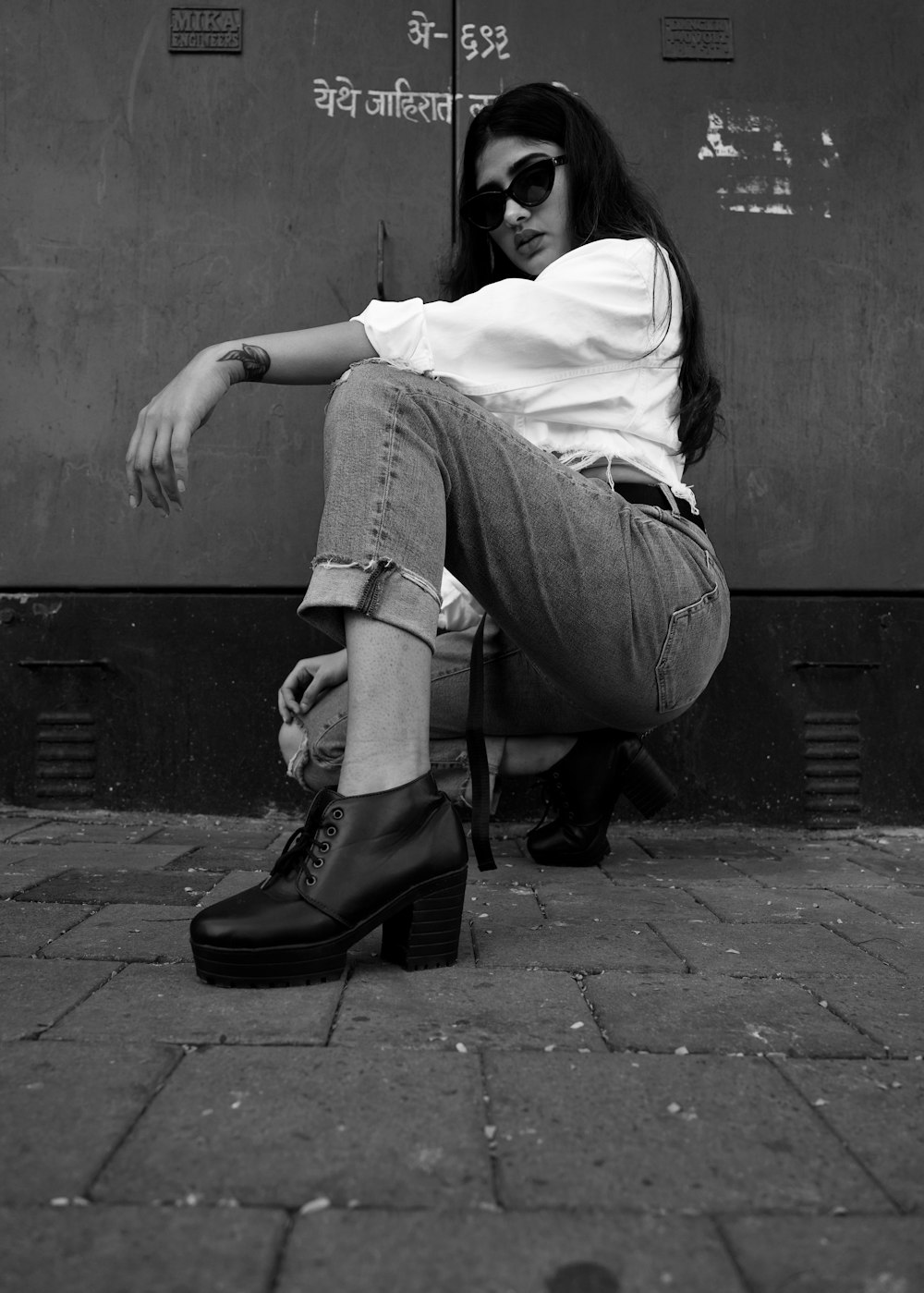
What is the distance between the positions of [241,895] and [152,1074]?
1.12ft

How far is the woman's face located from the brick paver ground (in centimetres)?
135

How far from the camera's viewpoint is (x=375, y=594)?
144 centimetres

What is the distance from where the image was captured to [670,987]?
55.6 inches

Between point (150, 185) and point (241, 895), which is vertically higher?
point (150, 185)

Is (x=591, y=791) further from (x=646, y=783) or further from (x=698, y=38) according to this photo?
(x=698, y=38)

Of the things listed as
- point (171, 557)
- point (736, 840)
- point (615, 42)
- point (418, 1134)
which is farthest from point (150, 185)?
point (418, 1134)

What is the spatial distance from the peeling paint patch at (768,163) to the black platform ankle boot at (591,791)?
1.67 m

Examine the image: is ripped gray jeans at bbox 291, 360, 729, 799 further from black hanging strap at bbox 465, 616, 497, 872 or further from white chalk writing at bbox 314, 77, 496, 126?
white chalk writing at bbox 314, 77, 496, 126

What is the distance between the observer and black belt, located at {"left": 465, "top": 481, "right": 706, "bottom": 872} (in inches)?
66.2

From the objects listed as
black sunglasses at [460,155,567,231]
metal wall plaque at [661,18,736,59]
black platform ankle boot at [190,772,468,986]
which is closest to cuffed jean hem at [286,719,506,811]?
black platform ankle boot at [190,772,468,986]

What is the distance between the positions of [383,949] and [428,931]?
98 millimetres

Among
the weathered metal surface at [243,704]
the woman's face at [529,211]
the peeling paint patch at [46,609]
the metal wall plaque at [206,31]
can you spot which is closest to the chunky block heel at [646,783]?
the weathered metal surface at [243,704]

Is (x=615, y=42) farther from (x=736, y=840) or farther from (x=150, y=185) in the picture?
(x=736, y=840)

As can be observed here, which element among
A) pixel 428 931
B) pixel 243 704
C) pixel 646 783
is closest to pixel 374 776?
pixel 428 931
